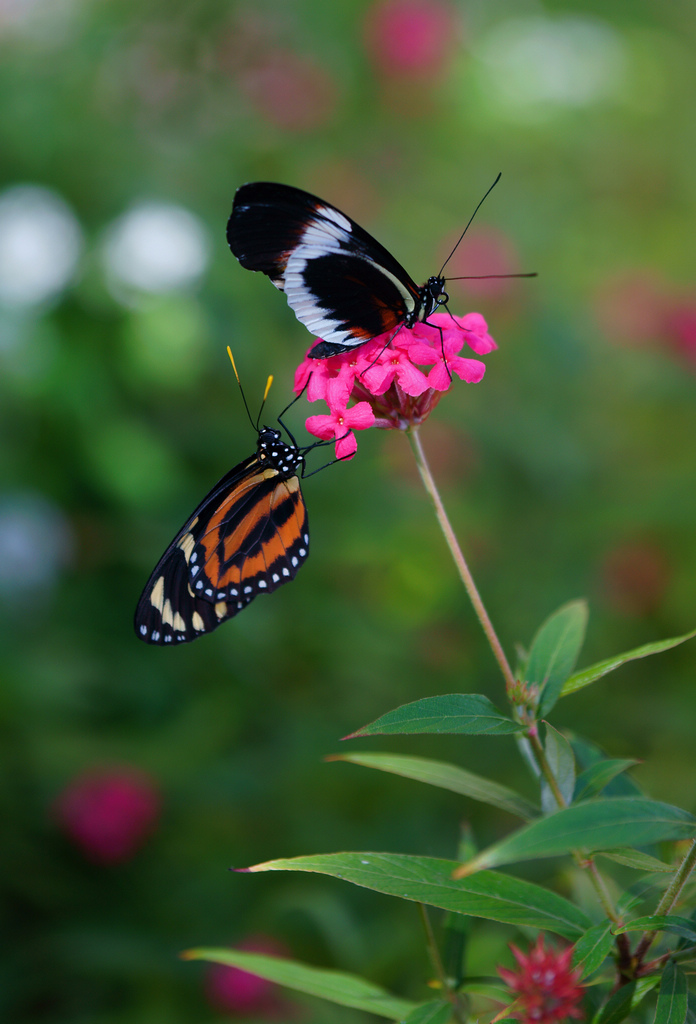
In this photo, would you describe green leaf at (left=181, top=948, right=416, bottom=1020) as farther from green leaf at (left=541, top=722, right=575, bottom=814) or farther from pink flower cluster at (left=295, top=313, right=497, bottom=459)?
pink flower cluster at (left=295, top=313, right=497, bottom=459)

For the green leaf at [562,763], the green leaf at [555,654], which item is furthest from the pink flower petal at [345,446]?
the green leaf at [562,763]

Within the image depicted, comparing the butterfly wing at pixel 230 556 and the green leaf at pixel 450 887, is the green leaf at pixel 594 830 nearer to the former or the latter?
the green leaf at pixel 450 887

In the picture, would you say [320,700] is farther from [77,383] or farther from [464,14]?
[464,14]

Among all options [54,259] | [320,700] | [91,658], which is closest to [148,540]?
[91,658]

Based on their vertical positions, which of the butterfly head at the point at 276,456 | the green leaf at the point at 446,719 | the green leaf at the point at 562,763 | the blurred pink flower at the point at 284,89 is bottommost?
the green leaf at the point at 562,763

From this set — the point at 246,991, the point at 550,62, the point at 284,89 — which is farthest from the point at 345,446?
the point at 550,62

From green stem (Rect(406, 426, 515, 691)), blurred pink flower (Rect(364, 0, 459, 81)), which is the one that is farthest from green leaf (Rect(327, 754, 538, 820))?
blurred pink flower (Rect(364, 0, 459, 81))
